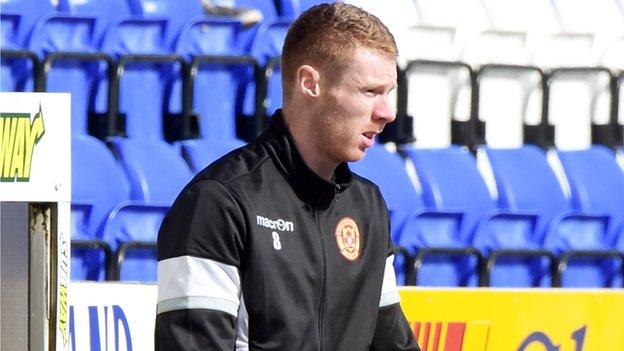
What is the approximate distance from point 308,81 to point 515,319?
329cm

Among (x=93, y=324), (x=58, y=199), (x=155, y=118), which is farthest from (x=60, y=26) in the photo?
(x=58, y=199)

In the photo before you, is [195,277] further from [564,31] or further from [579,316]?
[564,31]

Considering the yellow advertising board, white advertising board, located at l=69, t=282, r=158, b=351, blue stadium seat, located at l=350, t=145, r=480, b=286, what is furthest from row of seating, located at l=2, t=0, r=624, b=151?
the yellow advertising board

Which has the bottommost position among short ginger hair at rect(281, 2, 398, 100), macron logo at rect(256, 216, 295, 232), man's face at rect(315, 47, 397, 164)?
macron logo at rect(256, 216, 295, 232)

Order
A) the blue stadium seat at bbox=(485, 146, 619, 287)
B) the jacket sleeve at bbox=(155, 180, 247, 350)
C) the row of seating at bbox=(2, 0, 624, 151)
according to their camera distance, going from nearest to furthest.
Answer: the jacket sleeve at bbox=(155, 180, 247, 350) < the row of seating at bbox=(2, 0, 624, 151) < the blue stadium seat at bbox=(485, 146, 619, 287)

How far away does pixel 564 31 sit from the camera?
816 cm

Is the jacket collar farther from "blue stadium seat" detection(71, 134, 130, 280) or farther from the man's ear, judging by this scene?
"blue stadium seat" detection(71, 134, 130, 280)

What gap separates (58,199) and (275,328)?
3.19 ft

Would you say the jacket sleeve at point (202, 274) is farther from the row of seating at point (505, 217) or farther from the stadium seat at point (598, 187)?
the stadium seat at point (598, 187)

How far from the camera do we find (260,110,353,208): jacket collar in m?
2.40

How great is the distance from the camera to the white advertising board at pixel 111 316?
479 cm

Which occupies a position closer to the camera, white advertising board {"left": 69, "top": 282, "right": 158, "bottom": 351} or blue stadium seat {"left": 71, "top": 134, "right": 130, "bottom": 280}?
white advertising board {"left": 69, "top": 282, "right": 158, "bottom": 351}

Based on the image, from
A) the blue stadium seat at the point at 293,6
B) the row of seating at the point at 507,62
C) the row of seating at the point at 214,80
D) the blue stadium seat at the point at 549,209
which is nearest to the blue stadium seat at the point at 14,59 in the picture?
the row of seating at the point at 214,80

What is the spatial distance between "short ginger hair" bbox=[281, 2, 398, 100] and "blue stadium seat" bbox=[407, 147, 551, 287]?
15.4 ft
